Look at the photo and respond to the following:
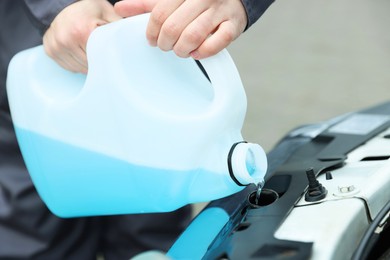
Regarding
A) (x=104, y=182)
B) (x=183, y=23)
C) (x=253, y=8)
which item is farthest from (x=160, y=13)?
(x=104, y=182)

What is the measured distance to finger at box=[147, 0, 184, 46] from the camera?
0.82m

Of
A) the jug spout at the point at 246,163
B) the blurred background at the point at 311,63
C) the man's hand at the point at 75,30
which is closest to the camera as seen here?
the jug spout at the point at 246,163

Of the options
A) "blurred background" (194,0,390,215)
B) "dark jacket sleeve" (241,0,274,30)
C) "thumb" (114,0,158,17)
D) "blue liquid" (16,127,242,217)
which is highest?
"dark jacket sleeve" (241,0,274,30)

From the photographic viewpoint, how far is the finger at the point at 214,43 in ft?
2.63

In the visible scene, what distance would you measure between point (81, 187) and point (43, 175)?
0.25ft

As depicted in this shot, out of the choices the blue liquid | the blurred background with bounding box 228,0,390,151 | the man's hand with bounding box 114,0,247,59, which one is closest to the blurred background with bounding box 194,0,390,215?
the blurred background with bounding box 228,0,390,151

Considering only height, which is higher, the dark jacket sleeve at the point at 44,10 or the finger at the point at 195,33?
the finger at the point at 195,33

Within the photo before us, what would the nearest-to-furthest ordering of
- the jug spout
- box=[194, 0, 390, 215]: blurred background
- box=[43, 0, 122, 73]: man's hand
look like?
the jug spout < box=[43, 0, 122, 73]: man's hand < box=[194, 0, 390, 215]: blurred background

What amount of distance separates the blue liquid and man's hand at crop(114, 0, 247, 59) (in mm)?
156

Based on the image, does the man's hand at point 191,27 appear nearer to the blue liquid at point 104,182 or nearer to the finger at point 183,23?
the finger at point 183,23

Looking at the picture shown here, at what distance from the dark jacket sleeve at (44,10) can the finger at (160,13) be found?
0.60ft

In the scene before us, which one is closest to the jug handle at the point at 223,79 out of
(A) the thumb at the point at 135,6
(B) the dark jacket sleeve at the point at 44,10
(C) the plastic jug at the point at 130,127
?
(C) the plastic jug at the point at 130,127

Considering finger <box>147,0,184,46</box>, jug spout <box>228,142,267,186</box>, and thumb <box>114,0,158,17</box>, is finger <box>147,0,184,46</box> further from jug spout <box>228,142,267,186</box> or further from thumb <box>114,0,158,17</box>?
jug spout <box>228,142,267,186</box>

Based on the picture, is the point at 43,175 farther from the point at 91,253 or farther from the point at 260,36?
the point at 260,36
